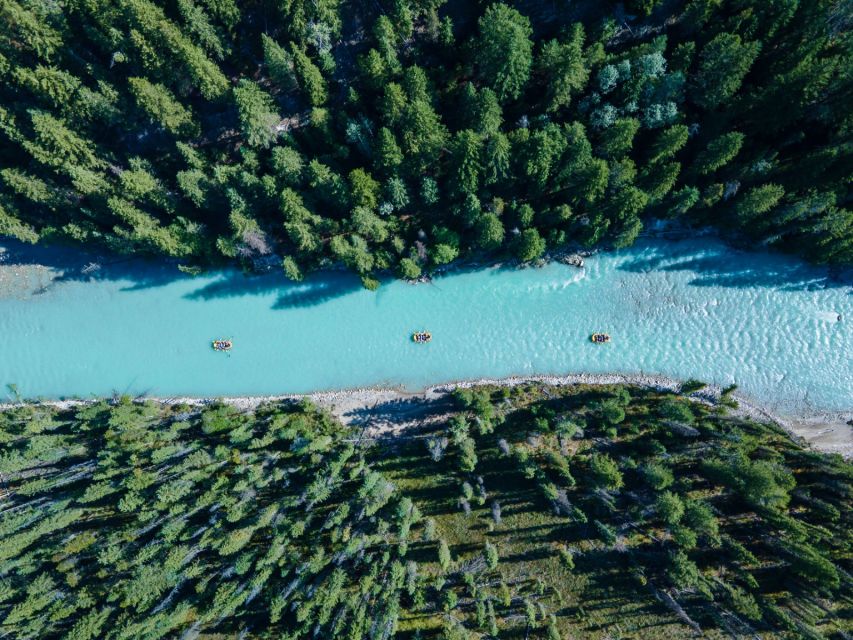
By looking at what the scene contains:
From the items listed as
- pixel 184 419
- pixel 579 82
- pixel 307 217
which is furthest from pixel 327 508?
pixel 579 82

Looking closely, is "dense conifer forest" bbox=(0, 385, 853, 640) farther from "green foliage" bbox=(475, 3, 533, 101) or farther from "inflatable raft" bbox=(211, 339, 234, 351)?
"green foliage" bbox=(475, 3, 533, 101)

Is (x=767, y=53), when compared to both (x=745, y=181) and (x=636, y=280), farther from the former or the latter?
(x=636, y=280)

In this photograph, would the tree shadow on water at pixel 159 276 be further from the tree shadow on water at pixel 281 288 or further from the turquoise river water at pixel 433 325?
the turquoise river water at pixel 433 325

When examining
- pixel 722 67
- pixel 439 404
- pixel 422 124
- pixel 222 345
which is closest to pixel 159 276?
pixel 222 345

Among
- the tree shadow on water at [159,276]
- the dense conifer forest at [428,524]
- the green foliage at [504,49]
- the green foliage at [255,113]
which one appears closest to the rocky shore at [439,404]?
the dense conifer forest at [428,524]

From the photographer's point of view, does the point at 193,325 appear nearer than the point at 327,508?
No

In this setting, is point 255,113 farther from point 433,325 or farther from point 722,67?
point 722,67
